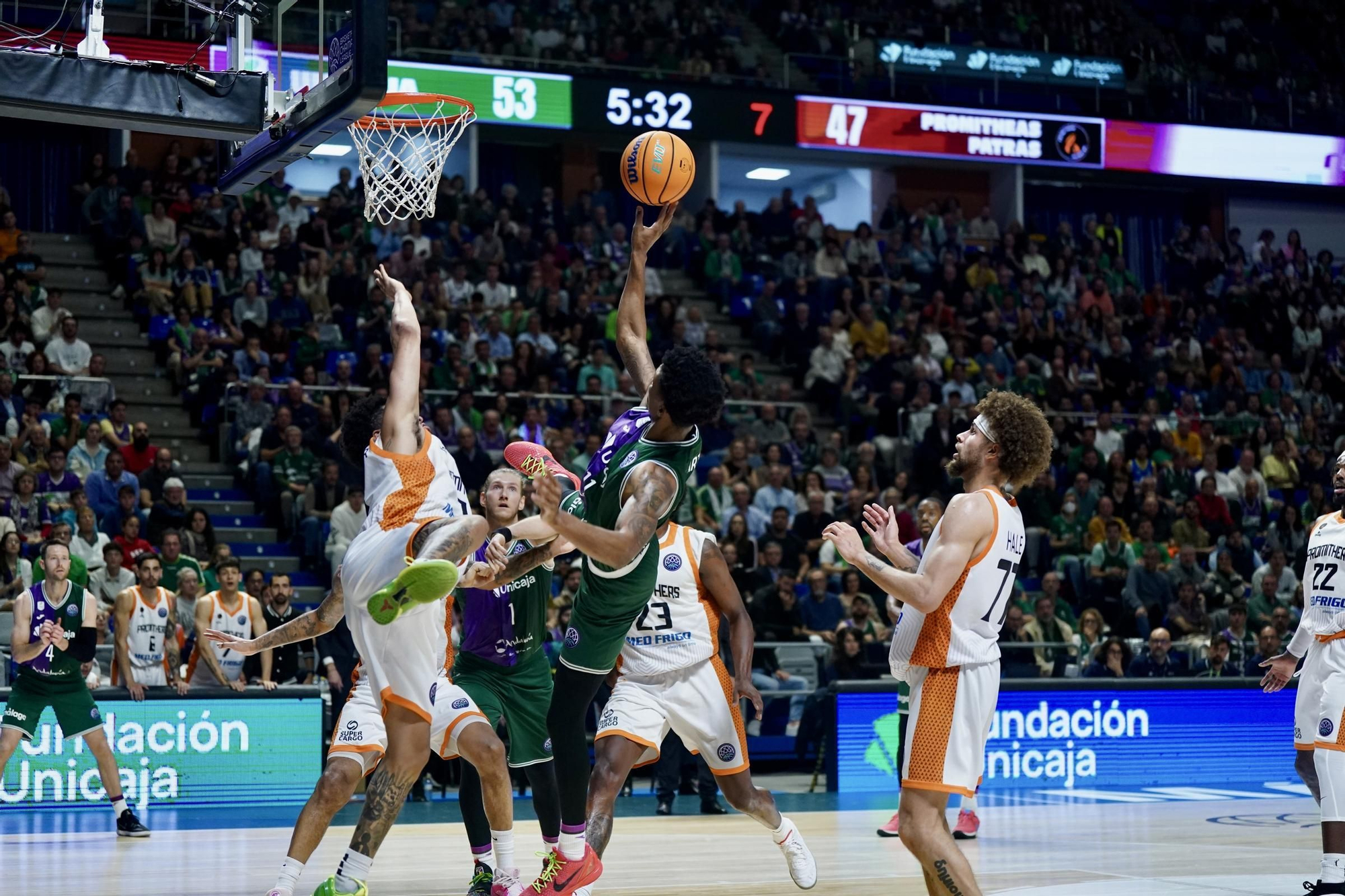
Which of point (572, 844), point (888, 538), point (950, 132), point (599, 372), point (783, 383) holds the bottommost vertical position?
point (572, 844)

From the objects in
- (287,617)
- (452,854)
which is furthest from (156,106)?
(287,617)

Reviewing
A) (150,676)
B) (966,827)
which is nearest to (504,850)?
(966,827)

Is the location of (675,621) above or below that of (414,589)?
below

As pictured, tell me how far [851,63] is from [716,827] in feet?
50.1

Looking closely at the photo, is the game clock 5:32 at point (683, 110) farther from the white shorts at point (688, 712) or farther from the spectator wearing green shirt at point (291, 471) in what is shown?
the white shorts at point (688, 712)

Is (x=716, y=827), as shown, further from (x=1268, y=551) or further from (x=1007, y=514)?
(x=1268, y=551)

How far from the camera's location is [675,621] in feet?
25.5

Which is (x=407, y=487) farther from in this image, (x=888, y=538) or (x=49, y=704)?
(x=49, y=704)

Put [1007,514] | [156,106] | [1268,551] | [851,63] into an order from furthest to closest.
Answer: [851,63]
[1268,551]
[156,106]
[1007,514]

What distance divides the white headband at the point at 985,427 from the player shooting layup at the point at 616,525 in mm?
980

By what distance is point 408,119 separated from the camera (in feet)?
32.9

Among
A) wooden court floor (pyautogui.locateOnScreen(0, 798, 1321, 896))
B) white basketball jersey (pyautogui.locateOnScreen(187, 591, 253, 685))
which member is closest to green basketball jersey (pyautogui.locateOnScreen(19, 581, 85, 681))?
wooden court floor (pyautogui.locateOnScreen(0, 798, 1321, 896))

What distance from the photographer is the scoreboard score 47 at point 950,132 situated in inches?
882

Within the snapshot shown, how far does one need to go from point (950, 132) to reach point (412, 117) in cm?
1416
